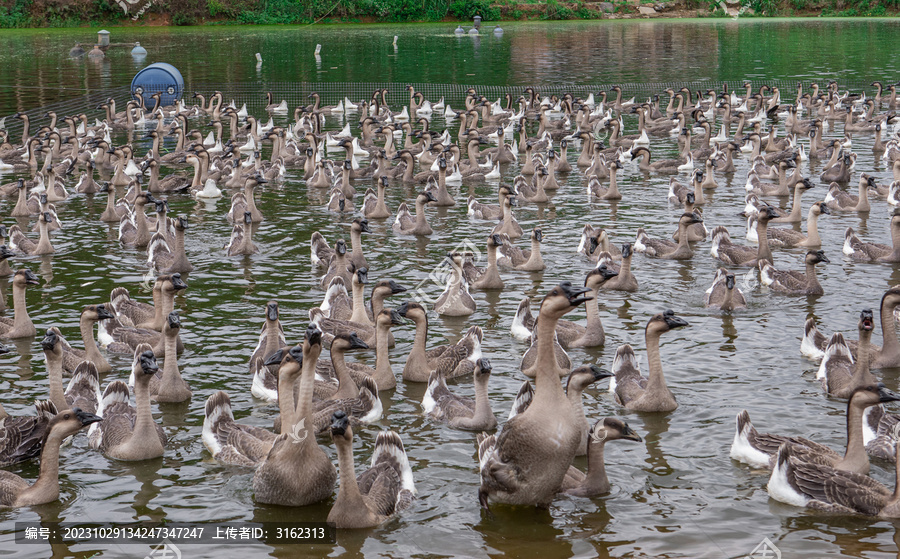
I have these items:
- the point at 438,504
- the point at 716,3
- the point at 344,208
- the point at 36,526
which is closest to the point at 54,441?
the point at 36,526

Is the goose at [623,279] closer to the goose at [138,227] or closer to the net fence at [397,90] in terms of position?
the goose at [138,227]

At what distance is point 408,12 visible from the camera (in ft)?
328

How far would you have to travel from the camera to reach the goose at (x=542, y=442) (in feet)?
32.3

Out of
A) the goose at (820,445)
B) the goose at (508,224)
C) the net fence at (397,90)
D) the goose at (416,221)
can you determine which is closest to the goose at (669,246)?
the goose at (508,224)

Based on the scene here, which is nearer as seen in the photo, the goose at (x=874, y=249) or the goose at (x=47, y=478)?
the goose at (x=47, y=478)

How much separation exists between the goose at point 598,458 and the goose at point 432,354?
131 inches

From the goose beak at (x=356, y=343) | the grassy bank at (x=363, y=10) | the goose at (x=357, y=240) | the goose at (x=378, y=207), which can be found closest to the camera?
the goose beak at (x=356, y=343)

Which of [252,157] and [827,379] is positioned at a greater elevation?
[252,157]

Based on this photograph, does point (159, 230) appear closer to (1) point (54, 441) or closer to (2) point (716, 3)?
(1) point (54, 441)

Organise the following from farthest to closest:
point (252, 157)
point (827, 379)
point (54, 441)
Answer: point (252, 157), point (827, 379), point (54, 441)

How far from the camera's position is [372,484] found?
414 inches

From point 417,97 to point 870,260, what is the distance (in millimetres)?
29990

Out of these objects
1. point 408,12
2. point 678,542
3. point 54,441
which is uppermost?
point 408,12

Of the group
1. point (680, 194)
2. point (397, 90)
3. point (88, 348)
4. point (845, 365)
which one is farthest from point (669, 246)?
point (397, 90)
